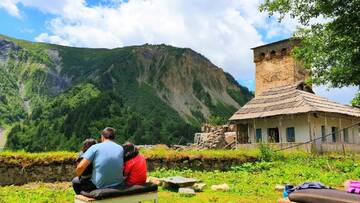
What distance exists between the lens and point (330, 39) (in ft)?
53.8

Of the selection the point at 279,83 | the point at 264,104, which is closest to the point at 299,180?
the point at 264,104

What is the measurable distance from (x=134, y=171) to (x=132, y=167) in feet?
0.29

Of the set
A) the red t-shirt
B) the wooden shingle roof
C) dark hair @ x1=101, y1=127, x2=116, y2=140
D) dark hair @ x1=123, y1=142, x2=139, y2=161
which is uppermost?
the wooden shingle roof

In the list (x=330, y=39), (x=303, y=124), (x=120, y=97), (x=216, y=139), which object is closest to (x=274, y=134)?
(x=303, y=124)

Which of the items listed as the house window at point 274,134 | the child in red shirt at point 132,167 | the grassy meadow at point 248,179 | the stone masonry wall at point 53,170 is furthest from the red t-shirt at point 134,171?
the house window at point 274,134

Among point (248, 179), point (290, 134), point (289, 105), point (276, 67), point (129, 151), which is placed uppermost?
point (276, 67)

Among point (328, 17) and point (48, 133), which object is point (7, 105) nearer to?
point (48, 133)

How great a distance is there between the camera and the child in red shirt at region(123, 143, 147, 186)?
745 cm

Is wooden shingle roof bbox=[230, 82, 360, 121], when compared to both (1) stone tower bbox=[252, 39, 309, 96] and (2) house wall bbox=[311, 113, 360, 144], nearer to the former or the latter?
(2) house wall bbox=[311, 113, 360, 144]

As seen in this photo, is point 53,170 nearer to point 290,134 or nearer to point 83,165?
point 83,165

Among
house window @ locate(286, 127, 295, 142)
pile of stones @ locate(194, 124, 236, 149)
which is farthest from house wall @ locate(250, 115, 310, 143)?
pile of stones @ locate(194, 124, 236, 149)

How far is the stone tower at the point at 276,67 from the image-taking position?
148 feet

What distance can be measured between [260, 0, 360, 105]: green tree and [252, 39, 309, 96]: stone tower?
88.0 feet

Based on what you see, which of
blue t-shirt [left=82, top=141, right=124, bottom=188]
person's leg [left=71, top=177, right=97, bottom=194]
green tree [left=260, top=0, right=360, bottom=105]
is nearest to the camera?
blue t-shirt [left=82, top=141, right=124, bottom=188]
